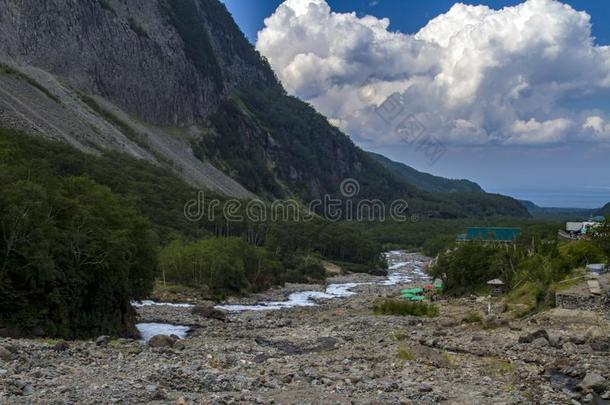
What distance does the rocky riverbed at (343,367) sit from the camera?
18.9 metres

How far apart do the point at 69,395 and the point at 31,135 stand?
118 meters

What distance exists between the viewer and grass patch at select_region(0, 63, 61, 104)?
150m

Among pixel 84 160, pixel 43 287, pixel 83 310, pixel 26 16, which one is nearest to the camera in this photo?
pixel 43 287

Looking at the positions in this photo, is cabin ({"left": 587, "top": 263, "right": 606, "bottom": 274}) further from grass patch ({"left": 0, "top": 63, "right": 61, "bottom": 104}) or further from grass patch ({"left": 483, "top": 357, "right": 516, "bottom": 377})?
grass patch ({"left": 0, "top": 63, "right": 61, "bottom": 104})

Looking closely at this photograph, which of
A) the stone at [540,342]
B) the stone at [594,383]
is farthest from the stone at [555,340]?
the stone at [594,383]

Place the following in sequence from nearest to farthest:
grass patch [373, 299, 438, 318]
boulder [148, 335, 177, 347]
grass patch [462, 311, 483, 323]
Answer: boulder [148, 335, 177, 347]
grass patch [462, 311, 483, 323]
grass patch [373, 299, 438, 318]

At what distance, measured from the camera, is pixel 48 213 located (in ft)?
120

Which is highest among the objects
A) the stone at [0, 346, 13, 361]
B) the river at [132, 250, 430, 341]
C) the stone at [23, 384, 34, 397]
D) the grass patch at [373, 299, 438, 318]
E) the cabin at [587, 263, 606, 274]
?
the cabin at [587, 263, 606, 274]

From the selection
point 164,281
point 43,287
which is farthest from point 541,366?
point 164,281

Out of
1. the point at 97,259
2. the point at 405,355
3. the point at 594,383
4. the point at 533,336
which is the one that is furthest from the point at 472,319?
the point at 97,259

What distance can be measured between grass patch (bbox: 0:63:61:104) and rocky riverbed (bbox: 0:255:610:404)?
13179 cm

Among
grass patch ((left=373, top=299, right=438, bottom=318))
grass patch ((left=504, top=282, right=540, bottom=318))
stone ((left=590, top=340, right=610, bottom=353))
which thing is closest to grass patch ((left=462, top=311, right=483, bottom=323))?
grass patch ((left=504, top=282, right=540, bottom=318))

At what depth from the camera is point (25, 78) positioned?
156 metres

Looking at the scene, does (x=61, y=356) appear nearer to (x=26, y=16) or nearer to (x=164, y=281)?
(x=164, y=281)
